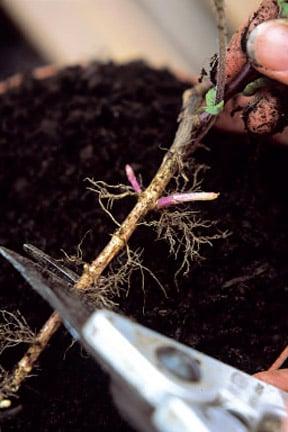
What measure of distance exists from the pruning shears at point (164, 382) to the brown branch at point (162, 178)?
0.12 metres

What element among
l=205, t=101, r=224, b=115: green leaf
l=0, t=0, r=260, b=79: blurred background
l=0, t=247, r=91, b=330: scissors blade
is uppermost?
l=0, t=247, r=91, b=330: scissors blade

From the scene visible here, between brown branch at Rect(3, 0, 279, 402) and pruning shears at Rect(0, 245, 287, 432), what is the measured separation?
12 cm

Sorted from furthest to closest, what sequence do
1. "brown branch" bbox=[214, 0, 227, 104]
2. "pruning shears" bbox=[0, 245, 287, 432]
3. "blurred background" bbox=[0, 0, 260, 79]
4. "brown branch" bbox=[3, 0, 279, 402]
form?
"blurred background" bbox=[0, 0, 260, 79] < "brown branch" bbox=[3, 0, 279, 402] < "brown branch" bbox=[214, 0, 227, 104] < "pruning shears" bbox=[0, 245, 287, 432]

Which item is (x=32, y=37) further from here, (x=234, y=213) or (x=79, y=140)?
(x=234, y=213)

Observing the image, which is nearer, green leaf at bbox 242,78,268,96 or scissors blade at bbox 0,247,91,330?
scissors blade at bbox 0,247,91,330

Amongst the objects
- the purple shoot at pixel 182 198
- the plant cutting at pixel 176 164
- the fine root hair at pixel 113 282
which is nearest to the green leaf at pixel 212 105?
the plant cutting at pixel 176 164

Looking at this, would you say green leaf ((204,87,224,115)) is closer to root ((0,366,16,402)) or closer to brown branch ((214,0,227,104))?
brown branch ((214,0,227,104))

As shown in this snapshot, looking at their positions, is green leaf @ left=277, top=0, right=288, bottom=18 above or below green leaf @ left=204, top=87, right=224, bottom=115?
above

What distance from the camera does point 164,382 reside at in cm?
58

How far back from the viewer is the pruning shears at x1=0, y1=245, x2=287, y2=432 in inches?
22.3

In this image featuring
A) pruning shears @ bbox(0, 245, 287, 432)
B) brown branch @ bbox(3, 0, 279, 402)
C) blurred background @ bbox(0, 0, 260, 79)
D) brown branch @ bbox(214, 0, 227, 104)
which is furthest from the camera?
blurred background @ bbox(0, 0, 260, 79)

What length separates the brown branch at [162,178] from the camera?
79 centimetres

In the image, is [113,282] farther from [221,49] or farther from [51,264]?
[221,49]

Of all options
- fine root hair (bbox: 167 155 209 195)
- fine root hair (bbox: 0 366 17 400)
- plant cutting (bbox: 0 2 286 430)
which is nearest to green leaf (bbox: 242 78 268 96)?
plant cutting (bbox: 0 2 286 430)
